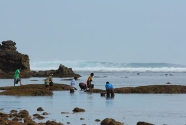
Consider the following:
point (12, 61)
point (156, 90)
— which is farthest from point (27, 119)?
point (12, 61)

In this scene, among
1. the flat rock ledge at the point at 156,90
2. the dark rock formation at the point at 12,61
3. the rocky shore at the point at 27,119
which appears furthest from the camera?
the dark rock formation at the point at 12,61

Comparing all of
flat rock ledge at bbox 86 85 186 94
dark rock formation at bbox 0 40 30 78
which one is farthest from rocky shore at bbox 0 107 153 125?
dark rock formation at bbox 0 40 30 78

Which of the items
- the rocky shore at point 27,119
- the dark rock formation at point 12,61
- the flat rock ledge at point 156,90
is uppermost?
the dark rock formation at point 12,61

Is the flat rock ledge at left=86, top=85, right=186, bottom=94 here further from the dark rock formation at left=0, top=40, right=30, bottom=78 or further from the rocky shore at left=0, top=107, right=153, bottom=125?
the dark rock formation at left=0, top=40, right=30, bottom=78

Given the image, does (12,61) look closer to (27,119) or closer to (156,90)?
(156,90)

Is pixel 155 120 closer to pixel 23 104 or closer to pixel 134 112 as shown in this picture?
pixel 134 112

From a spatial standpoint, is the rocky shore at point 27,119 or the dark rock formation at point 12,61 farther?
the dark rock formation at point 12,61

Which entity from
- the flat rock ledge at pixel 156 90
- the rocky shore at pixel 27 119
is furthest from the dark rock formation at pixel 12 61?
the rocky shore at pixel 27 119

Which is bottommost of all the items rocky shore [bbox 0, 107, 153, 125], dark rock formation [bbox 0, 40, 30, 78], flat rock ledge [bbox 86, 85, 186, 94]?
rocky shore [bbox 0, 107, 153, 125]

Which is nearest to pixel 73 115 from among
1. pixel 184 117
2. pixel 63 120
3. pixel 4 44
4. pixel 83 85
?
pixel 63 120

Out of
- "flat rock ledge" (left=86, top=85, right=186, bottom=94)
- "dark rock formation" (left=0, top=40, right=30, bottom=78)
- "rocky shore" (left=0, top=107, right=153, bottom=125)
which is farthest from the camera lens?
"dark rock formation" (left=0, top=40, right=30, bottom=78)

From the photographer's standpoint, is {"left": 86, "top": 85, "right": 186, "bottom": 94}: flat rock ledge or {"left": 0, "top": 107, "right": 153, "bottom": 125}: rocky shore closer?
{"left": 0, "top": 107, "right": 153, "bottom": 125}: rocky shore

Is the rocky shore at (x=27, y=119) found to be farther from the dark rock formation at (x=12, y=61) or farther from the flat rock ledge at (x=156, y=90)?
the dark rock formation at (x=12, y=61)

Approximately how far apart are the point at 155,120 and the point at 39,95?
1848 cm
